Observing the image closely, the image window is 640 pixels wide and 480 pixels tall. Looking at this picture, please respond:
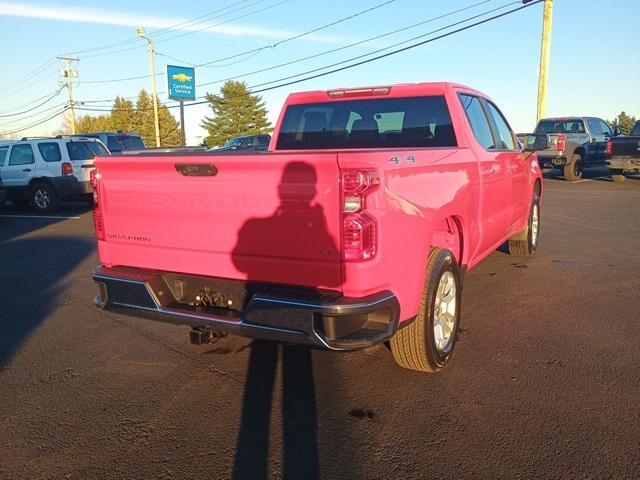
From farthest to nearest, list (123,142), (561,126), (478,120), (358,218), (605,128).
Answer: (605,128) → (561,126) → (123,142) → (478,120) → (358,218)

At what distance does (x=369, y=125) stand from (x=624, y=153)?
1502 centimetres

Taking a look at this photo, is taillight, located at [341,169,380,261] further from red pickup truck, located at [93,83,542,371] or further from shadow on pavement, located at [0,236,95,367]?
shadow on pavement, located at [0,236,95,367]

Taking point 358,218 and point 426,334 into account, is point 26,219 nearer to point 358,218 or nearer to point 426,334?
point 426,334

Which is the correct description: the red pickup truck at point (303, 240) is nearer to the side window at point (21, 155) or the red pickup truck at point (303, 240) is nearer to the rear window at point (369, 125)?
the rear window at point (369, 125)

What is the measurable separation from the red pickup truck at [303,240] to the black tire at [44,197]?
36.7 ft

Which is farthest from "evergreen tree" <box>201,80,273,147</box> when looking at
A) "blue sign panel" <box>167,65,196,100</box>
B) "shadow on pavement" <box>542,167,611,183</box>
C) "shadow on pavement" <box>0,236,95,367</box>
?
"shadow on pavement" <box>0,236,95,367</box>

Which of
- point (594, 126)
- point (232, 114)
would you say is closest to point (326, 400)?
point (594, 126)

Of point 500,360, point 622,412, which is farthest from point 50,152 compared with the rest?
point 622,412

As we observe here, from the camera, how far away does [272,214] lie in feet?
10.0

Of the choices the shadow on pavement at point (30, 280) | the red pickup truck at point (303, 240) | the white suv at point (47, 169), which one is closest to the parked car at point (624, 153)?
the red pickup truck at point (303, 240)

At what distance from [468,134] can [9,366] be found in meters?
4.03

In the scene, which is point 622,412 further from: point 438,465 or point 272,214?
point 272,214

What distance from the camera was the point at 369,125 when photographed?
4887 millimetres

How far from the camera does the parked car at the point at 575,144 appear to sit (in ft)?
60.3
